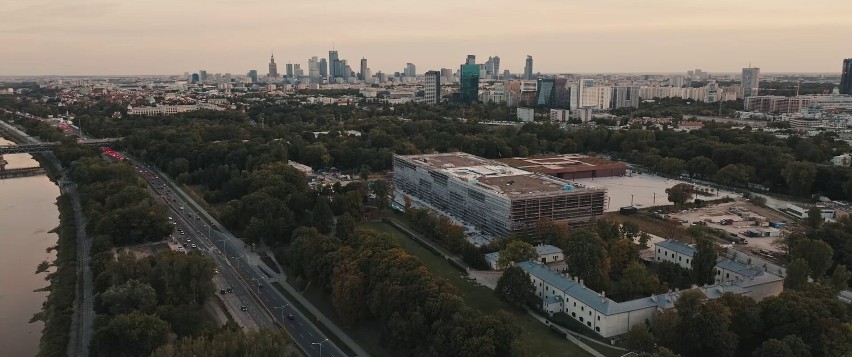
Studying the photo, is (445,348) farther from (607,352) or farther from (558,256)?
(558,256)

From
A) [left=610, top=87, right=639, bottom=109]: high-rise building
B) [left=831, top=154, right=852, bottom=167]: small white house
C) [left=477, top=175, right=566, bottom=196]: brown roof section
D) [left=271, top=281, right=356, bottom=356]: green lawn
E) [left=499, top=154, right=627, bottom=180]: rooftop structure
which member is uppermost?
[left=610, top=87, right=639, bottom=109]: high-rise building

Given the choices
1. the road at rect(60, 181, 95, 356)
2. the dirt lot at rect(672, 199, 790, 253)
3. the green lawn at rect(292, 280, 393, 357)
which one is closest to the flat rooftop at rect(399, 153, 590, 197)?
the dirt lot at rect(672, 199, 790, 253)

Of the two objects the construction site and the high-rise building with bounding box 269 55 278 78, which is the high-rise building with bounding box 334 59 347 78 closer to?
the high-rise building with bounding box 269 55 278 78

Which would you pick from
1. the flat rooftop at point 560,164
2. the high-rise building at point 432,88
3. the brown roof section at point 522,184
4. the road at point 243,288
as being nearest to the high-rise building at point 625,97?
the high-rise building at point 432,88

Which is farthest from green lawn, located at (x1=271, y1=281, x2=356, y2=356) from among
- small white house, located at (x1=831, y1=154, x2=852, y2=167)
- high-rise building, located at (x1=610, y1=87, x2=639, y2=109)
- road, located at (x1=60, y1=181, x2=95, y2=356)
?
high-rise building, located at (x1=610, y1=87, x2=639, y2=109)

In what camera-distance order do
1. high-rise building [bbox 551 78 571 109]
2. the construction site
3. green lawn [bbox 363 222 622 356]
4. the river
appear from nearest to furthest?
green lawn [bbox 363 222 622 356] → the river → the construction site → high-rise building [bbox 551 78 571 109]

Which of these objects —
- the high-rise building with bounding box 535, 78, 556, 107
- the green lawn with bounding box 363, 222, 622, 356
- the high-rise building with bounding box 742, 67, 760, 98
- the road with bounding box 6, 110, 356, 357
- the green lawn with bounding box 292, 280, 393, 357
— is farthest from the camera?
the high-rise building with bounding box 742, 67, 760, 98

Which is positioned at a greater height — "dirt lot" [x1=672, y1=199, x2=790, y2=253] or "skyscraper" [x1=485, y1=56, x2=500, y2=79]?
"skyscraper" [x1=485, y1=56, x2=500, y2=79]

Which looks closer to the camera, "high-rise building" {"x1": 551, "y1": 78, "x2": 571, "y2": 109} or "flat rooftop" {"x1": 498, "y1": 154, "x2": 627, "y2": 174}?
"flat rooftop" {"x1": 498, "y1": 154, "x2": 627, "y2": 174}

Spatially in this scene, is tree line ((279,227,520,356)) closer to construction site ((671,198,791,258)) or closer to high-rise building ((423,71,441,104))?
construction site ((671,198,791,258))
